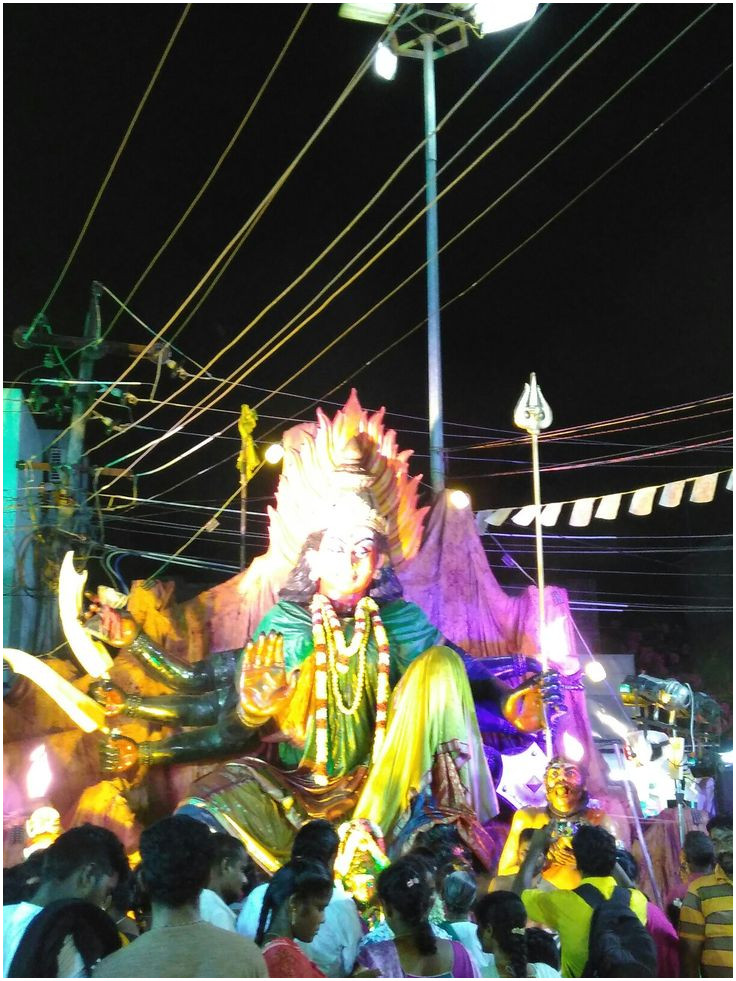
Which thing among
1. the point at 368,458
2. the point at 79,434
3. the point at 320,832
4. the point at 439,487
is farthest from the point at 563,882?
the point at 79,434

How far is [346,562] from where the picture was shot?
8.62m

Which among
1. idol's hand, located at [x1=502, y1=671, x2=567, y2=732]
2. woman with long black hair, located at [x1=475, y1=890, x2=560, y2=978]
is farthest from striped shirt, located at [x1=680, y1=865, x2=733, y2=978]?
idol's hand, located at [x1=502, y1=671, x2=567, y2=732]

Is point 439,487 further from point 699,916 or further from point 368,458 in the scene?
point 699,916

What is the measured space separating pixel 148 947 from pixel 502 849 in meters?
5.63

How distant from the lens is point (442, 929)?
3340 mm

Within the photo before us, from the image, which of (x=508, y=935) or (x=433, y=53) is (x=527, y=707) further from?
(x=433, y=53)

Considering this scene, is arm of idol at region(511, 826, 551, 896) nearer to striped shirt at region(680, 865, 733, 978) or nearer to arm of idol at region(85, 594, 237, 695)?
striped shirt at region(680, 865, 733, 978)

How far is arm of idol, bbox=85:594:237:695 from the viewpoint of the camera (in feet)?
27.7

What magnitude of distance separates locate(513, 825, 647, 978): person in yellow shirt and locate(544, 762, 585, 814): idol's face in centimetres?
282

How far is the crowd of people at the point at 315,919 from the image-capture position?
8.32 feet

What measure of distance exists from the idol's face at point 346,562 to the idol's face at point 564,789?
2.47 metres

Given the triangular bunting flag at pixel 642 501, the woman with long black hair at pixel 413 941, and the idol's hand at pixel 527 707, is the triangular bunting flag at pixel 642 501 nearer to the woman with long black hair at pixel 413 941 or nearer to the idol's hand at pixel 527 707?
the idol's hand at pixel 527 707

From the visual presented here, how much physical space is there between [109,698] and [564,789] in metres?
3.65

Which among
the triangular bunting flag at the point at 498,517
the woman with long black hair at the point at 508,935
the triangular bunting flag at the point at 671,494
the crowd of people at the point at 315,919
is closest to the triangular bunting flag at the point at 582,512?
the triangular bunting flag at the point at 671,494
